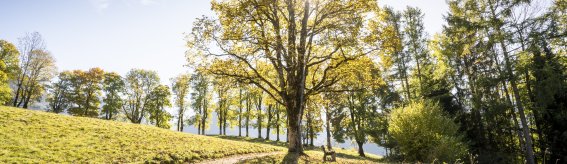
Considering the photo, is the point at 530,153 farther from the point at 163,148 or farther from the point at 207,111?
the point at 207,111

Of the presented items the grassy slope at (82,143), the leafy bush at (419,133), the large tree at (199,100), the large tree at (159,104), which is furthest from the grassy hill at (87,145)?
the large tree at (159,104)

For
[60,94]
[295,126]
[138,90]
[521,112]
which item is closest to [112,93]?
[138,90]

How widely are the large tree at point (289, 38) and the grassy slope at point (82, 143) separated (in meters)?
5.07

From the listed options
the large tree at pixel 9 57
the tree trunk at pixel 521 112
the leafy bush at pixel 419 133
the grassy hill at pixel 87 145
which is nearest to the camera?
the grassy hill at pixel 87 145

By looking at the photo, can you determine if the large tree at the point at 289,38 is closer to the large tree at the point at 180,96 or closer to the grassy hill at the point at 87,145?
the grassy hill at the point at 87,145

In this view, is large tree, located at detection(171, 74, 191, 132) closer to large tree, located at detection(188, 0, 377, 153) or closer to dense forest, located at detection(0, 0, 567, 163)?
dense forest, located at detection(0, 0, 567, 163)

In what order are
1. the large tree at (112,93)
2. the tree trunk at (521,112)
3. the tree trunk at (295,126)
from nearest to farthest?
the tree trunk at (295,126), the tree trunk at (521,112), the large tree at (112,93)

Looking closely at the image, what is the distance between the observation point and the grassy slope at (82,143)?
14062 mm

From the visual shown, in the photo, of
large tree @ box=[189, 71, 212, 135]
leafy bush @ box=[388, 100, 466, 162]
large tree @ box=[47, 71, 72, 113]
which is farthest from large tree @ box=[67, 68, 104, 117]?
leafy bush @ box=[388, 100, 466, 162]

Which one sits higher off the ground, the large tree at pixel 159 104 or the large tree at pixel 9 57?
the large tree at pixel 9 57

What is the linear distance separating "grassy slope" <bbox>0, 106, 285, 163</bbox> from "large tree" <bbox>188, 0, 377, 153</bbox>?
16.6ft

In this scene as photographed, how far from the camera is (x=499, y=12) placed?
876 inches

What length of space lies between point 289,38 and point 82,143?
1251cm

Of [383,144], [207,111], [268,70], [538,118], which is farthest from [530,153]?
[207,111]
